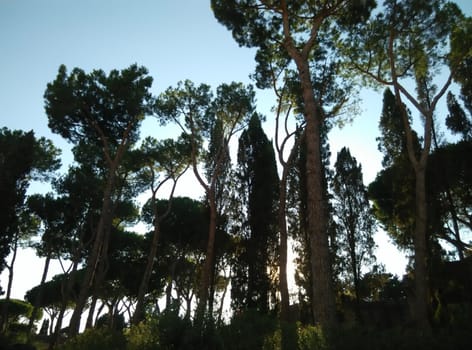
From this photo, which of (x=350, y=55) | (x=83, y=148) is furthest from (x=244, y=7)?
(x=83, y=148)

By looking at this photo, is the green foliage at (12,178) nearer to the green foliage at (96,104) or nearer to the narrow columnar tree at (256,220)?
the green foliage at (96,104)

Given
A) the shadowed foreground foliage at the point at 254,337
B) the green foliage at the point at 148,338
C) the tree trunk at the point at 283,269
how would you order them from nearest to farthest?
the shadowed foreground foliage at the point at 254,337
the green foliage at the point at 148,338
the tree trunk at the point at 283,269

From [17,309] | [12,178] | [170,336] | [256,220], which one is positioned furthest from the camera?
[17,309]

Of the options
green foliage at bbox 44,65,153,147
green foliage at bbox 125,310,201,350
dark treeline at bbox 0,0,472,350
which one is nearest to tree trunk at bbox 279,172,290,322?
dark treeline at bbox 0,0,472,350

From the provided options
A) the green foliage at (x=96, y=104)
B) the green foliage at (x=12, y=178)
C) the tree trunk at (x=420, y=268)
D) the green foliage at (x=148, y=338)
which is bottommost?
the green foliage at (x=148, y=338)

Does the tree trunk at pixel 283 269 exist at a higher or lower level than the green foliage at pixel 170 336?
higher

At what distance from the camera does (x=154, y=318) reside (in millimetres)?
5664

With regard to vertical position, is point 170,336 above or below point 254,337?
above

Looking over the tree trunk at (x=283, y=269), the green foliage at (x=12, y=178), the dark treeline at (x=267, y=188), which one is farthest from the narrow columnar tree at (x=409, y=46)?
the green foliage at (x=12, y=178)

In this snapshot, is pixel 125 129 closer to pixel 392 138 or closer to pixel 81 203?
pixel 81 203

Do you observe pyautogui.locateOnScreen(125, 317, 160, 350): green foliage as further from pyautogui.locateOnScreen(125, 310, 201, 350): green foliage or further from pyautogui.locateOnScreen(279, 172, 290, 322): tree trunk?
pyautogui.locateOnScreen(279, 172, 290, 322): tree trunk

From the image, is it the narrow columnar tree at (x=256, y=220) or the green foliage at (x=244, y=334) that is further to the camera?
the narrow columnar tree at (x=256, y=220)

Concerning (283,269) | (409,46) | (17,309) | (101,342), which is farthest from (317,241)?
(17,309)

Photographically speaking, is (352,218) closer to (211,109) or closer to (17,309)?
(211,109)
